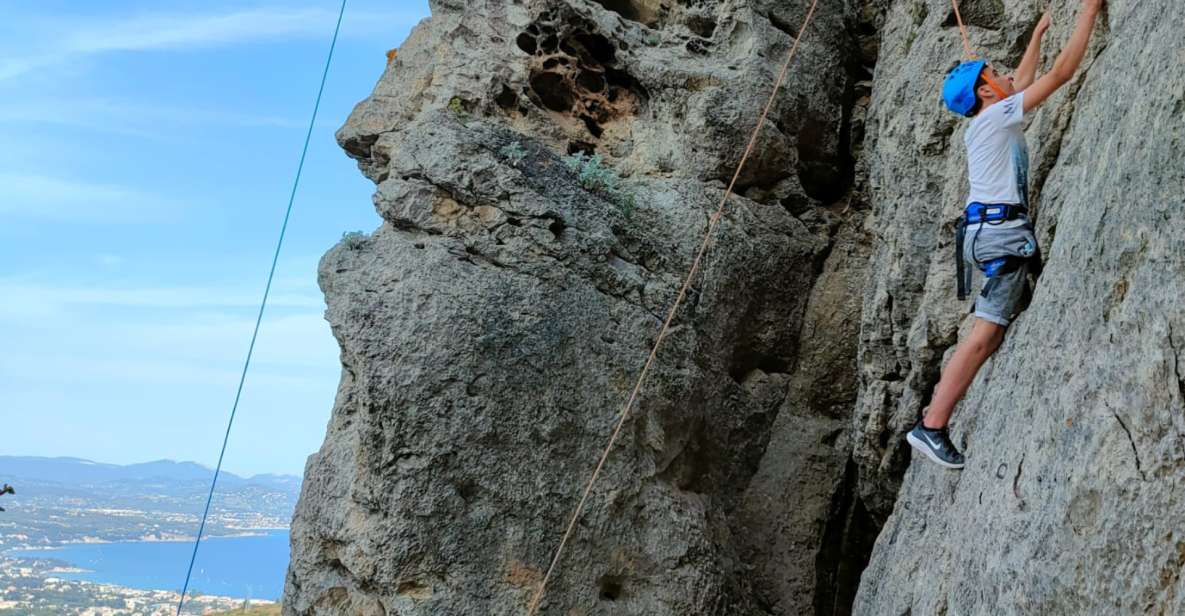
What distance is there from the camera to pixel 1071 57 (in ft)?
18.9

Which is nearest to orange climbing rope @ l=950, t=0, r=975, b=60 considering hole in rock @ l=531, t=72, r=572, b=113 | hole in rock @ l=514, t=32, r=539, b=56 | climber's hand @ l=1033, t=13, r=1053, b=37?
climber's hand @ l=1033, t=13, r=1053, b=37

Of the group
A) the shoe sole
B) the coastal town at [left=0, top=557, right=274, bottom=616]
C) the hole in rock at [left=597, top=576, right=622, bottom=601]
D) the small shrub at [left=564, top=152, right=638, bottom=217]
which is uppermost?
the small shrub at [left=564, top=152, right=638, bottom=217]

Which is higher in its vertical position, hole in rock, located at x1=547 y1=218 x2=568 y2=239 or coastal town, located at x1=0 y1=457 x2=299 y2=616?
hole in rock, located at x1=547 y1=218 x2=568 y2=239

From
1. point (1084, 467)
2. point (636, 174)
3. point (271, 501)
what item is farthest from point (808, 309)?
point (271, 501)

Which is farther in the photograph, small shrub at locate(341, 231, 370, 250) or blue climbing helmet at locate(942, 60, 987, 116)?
small shrub at locate(341, 231, 370, 250)

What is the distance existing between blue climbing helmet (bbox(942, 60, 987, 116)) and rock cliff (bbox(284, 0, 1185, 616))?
52 cm

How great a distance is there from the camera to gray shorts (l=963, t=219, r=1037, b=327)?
19.8 ft

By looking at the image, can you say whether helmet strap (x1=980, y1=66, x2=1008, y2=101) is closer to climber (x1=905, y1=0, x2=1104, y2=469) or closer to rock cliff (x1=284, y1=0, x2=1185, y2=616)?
climber (x1=905, y1=0, x2=1104, y2=469)

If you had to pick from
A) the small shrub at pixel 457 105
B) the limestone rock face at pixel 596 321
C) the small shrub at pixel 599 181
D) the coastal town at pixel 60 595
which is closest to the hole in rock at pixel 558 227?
the limestone rock face at pixel 596 321

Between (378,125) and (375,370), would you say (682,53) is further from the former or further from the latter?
(375,370)

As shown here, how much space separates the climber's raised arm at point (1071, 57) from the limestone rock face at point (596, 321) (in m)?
3.55

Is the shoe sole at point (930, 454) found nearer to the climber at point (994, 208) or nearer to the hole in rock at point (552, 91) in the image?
the climber at point (994, 208)

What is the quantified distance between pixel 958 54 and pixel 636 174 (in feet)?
9.30

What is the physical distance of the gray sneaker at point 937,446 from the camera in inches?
248
